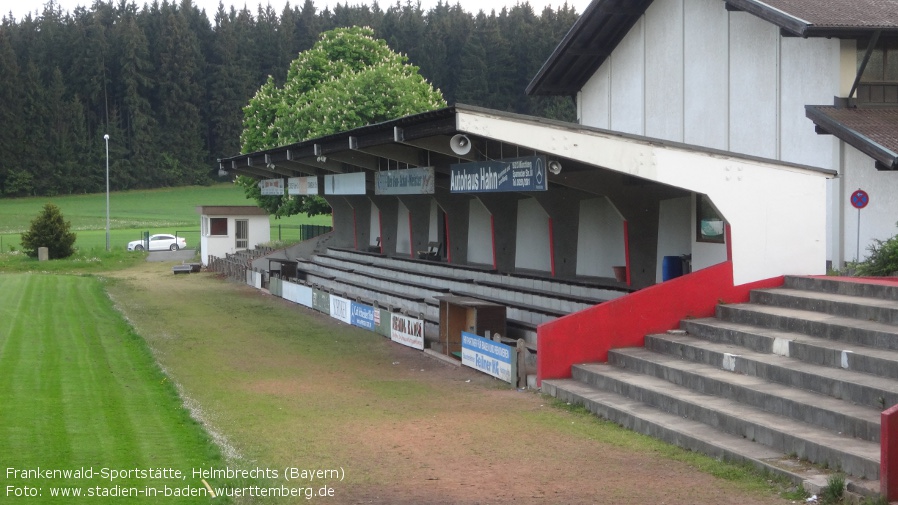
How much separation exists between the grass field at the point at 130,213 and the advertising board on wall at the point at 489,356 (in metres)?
46.0

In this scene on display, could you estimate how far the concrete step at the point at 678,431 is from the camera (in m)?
8.85

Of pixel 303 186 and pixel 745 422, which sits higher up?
pixel 303 186

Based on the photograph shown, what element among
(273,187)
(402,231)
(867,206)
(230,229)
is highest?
(273,187)

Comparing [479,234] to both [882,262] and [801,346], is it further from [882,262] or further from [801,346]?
[801,346]

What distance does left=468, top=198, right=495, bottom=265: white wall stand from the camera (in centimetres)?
2541

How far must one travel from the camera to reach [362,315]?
22516 mm

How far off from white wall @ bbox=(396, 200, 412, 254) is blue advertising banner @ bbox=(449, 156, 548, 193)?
14058mm

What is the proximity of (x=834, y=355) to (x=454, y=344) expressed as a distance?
859 cm

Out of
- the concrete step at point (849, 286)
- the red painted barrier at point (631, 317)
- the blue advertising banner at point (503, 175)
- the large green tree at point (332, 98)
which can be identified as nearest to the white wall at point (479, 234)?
the blue advertising banner at point (503, 175)

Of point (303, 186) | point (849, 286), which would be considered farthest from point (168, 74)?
point (849, 286)

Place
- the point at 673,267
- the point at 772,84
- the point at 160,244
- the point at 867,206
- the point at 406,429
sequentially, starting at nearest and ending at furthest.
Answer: the point at 406,429 < the point at 867,206 < the point at 673,267 < the point at 772,84 < the point at 160,244

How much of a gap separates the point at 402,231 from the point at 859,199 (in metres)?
18.3

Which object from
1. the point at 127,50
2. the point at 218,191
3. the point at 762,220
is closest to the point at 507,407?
the point at 762,220

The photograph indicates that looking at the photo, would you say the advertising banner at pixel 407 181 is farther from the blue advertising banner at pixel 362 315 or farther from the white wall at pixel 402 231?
the white wall at pixel 402 231
